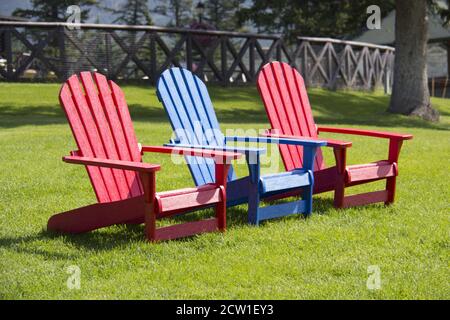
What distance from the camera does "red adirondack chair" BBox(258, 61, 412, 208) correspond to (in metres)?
5.41

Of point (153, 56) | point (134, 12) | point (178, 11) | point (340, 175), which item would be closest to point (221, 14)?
point (178, 11)

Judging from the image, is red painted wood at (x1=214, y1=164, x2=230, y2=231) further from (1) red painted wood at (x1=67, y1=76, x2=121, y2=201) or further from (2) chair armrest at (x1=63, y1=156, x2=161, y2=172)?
(1) red painted wood at (x1=67, y1=76, x2=121, y2=201)

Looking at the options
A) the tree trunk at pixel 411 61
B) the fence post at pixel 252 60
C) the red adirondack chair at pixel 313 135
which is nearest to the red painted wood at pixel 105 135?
the red adirondack chair at pixel 313 135

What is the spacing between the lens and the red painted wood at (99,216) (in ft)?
14.1

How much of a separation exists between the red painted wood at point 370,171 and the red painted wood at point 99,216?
1.74 metres

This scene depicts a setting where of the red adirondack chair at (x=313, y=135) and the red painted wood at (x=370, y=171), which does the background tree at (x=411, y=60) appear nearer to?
the red adirondack chair at (x=313, y=135)

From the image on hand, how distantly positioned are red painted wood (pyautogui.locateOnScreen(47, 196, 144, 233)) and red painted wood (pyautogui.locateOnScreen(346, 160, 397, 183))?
1740 millimetres

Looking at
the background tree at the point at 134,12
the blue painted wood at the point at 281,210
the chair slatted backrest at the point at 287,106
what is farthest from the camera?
the background tree at the point at 134,12

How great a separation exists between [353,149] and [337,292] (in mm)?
5952

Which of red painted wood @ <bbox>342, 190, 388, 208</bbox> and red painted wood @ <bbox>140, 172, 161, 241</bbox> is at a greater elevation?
red painted wood @ <bbox>140, 172, 161, 241</bbox>

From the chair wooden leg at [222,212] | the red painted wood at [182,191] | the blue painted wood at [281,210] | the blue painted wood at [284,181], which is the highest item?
the red painted wood at [182,191]

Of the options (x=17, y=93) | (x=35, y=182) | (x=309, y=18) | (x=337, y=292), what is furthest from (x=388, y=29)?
(x=337, y=292)

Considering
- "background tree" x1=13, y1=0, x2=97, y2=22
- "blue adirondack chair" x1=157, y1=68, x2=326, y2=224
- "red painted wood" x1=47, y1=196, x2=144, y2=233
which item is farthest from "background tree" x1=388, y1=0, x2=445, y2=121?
"background tree" x1=13, y1=0, x2=97, y2=22
